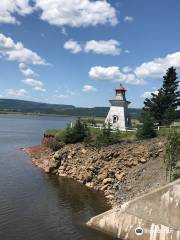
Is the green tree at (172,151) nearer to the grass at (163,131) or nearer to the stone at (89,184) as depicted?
the stone at (89,184)

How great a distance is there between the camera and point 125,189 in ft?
122

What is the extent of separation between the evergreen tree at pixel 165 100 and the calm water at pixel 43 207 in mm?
23989

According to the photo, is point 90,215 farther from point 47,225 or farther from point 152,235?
point 152,235

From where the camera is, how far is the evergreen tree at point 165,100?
6456 centimetres

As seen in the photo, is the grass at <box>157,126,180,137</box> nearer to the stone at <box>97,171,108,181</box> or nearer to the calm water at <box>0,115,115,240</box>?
the stone at <box>97,171,108,181</box>

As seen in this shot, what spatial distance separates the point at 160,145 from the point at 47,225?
19.6 meters

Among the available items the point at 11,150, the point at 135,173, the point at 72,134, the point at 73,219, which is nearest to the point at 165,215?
the point at 73,219

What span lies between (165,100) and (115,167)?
83.0 feet

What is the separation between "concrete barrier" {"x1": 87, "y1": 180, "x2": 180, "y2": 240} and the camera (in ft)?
83.0

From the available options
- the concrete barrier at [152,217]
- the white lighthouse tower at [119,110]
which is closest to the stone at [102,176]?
the concrete barrier at [152,217]

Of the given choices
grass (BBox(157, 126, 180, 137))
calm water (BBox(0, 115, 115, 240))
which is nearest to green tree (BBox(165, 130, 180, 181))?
calm water (BBox(0, 115, 115, 240))

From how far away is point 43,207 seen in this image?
33469 mm

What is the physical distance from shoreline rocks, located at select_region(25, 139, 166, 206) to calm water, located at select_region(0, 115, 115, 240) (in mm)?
1679

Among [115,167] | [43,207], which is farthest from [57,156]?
[43,207]
